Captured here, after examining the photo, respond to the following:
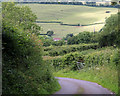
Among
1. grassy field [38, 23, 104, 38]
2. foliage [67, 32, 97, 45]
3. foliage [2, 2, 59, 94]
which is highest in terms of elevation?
foliage [2, 2, 59, 94]

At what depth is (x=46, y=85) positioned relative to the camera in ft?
62.1

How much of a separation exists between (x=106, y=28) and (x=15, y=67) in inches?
1779

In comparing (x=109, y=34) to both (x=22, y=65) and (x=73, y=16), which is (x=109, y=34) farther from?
(x=22, y=65)

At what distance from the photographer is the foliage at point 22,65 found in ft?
51.7

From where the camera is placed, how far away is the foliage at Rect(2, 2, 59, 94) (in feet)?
51.7

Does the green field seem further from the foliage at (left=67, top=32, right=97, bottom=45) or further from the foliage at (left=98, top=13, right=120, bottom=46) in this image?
the foliage at (left=98, top=13, right=120, bottom=46)

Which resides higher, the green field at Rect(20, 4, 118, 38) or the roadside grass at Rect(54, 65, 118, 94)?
the green field at Rect(20, 4, 118, 38)

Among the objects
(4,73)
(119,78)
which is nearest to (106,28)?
(119,78)

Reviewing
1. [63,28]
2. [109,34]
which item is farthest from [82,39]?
[63,28]

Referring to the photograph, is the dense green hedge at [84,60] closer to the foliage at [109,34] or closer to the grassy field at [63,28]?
the foliage at [109,34]

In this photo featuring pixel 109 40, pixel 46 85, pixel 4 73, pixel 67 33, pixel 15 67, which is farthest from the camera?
pixel 67 33

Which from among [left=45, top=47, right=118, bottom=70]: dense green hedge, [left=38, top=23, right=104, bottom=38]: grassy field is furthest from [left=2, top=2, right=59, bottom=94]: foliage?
[left=38, top=23, right=104, bottom=38]: grassy field

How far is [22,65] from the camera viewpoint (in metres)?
17.8

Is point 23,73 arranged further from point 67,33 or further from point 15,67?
point 67,33
